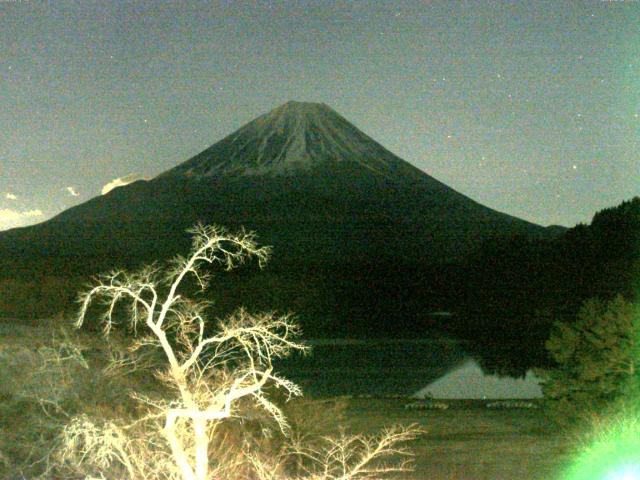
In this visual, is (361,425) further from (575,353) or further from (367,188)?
(367,188)

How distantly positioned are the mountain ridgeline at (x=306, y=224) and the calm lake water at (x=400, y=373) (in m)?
14.3

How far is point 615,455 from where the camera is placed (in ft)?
30.9

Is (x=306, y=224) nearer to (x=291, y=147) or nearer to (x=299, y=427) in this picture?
(x=291, y=147)

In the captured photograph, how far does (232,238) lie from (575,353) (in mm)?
9706

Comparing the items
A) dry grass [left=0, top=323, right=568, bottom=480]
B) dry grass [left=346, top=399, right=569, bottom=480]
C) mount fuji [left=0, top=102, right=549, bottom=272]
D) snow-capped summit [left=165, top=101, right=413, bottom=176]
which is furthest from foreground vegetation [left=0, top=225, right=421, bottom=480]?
snow-capped summit [left=165, top=101, right=413, bottom=176]

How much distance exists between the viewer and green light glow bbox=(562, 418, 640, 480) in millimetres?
8883

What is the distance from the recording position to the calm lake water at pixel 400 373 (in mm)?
28188

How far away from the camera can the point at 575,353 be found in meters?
14.5

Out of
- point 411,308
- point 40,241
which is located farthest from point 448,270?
point 40,241

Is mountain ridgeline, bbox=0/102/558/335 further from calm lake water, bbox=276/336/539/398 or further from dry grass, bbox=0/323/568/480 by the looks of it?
dry grass, bbox=0/323/568/480

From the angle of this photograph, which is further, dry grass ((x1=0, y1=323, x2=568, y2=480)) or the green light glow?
dry grass ((x1=0, y1=323, x2=568, y2=480))

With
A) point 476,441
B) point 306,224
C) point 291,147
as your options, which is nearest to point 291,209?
point 306,224

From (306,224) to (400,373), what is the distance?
236 feet

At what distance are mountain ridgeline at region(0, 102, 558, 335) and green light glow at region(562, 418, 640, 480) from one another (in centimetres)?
4977
